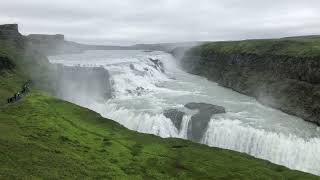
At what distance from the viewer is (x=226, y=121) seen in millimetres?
68125

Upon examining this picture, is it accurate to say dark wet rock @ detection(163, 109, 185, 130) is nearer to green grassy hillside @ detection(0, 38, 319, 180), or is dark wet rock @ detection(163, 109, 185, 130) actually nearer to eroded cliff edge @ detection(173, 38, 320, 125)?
green grassy hillside @ detection(0, 38, 319, 180)

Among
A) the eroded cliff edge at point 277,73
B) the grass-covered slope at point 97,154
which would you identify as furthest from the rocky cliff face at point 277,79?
the grass-covered slope at point 97,154

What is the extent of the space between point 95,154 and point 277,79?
58.1 m

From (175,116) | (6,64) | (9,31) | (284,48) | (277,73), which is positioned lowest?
(175,116)

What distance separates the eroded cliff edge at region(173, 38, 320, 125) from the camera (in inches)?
3087

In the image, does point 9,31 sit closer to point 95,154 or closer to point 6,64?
point 6,64

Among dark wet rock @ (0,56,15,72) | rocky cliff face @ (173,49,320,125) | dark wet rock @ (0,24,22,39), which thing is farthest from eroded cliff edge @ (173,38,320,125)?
dark wet rock @ (0,24,22,39)

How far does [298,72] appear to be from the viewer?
3342 inches

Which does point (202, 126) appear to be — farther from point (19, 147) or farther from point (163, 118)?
point (19, 147)

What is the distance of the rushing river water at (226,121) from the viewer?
60375 mm

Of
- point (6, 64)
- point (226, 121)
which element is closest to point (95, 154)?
point (226, 121)

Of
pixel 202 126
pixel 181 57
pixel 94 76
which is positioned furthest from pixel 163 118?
pixel 181 57

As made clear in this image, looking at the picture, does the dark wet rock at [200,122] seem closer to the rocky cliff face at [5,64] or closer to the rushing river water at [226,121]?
the rushing river water at [226,121]

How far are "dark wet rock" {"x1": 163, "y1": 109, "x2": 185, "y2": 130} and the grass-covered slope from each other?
1498 cm
